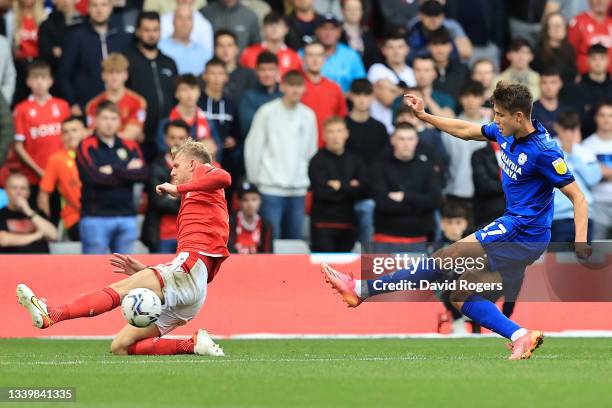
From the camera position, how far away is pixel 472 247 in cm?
1112

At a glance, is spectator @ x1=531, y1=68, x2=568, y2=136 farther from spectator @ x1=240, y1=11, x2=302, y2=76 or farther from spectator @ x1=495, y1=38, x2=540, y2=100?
spectator @ x1=240, y1=11, x2=302, y2=76

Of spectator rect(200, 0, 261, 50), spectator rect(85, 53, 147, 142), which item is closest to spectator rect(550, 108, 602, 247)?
spectator rect(200, 0, 261, 50)

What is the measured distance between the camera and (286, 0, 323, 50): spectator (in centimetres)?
1941

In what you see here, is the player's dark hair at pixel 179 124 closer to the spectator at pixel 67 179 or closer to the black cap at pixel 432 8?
the spectator at pixel 67 179

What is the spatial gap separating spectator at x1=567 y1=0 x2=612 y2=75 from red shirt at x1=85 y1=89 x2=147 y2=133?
6732mm

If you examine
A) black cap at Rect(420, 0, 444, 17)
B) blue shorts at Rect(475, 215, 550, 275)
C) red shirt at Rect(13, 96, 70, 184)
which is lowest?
blue shorts at Rect(475, 215, 550, 275)

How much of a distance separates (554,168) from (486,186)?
6422mm

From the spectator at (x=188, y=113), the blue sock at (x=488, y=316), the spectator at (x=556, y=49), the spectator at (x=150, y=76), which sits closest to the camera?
the blue sock at (x=488, y=316)

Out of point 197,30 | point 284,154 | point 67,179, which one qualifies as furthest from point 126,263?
point 197,30

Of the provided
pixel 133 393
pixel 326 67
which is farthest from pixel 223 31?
pixel 133 393

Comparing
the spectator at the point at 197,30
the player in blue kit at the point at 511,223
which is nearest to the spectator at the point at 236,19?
the spectator at the point at 197,30

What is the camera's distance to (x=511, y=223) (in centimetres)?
1098

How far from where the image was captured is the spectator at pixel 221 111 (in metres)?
17.8

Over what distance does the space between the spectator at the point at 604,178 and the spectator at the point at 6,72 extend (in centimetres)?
746
